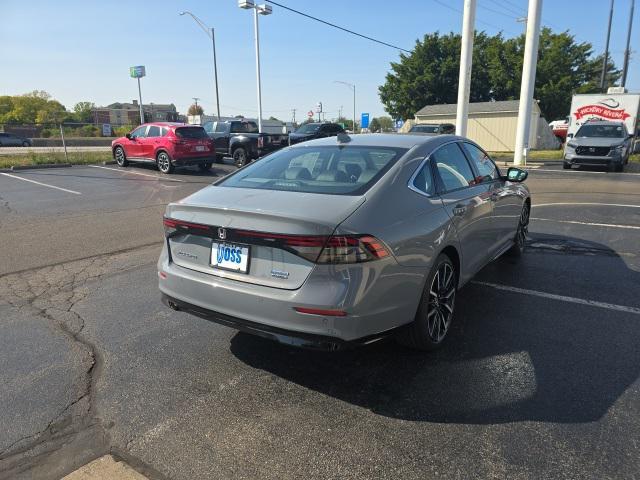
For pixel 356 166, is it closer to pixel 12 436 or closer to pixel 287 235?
pixel 287 235

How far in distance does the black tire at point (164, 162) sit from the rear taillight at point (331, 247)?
15042mm

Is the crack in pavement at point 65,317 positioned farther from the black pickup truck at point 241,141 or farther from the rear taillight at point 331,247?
the black pickup truck at point 241,141

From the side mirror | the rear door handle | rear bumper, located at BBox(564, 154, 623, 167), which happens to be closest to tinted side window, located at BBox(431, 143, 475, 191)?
the rear door handle

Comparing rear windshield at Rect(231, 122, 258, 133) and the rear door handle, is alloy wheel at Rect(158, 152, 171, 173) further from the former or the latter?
the rear door handle

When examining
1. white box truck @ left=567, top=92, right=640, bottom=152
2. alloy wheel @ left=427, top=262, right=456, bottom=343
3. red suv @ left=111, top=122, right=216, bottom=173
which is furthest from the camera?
white box truck @ left=567, top=92, right=640, bottom=152

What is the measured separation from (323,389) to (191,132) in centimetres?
1522

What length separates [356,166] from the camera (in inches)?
142

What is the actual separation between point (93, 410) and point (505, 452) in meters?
2.38

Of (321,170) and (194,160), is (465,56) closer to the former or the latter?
(194,160)

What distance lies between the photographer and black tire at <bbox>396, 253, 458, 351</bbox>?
329cm

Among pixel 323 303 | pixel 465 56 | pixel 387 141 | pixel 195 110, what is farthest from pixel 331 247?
pixel 195 110

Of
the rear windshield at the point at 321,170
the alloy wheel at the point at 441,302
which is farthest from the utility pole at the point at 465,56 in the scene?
the alloy wheel at the point at 441,302

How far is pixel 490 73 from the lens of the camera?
143 feet

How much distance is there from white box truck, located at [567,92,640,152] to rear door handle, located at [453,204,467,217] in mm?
21983
